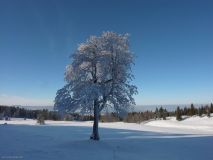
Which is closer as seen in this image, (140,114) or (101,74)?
(101,74)

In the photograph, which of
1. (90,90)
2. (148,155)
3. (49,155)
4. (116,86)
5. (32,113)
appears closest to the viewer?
(49,155)

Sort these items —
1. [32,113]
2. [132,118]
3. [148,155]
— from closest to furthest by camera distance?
[148,155] < [132,118] < [32,113]

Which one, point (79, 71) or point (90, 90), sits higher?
point (79, 71)

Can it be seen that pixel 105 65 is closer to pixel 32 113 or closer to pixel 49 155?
pixel 49 155

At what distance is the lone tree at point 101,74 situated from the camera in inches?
1315

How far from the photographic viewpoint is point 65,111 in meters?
33.7

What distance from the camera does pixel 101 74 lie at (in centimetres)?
3388

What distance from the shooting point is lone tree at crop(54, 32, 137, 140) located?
110ft

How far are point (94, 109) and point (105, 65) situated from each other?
5.06 metres

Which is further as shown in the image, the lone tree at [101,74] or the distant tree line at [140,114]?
the distant tree line at [140,114]

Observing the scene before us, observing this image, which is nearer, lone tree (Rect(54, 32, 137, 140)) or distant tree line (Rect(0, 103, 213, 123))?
lone tree (Rect(54, 32, 137, 140))

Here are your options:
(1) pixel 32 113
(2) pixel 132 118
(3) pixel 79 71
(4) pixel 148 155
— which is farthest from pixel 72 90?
(1) pixel 32 113

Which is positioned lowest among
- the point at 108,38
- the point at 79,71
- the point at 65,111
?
the point at 65,111

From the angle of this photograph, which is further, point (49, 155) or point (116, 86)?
point (116, 86)
